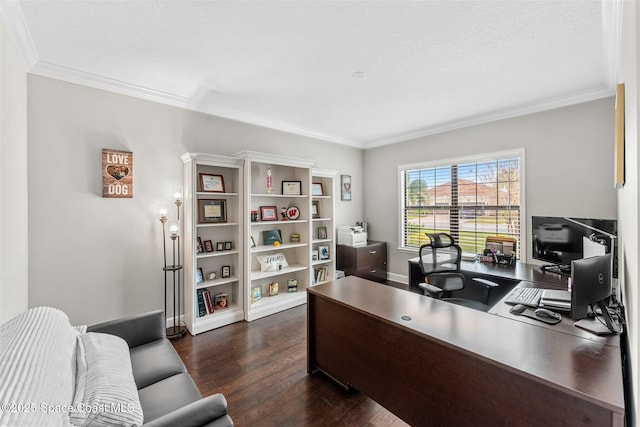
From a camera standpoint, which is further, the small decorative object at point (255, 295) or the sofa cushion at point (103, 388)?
the small decorative object at point (255, 295)

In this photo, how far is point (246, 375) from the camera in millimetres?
2271

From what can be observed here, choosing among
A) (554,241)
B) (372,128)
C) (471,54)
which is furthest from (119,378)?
(372,128)

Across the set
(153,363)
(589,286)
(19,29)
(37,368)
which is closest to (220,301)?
(153,363)

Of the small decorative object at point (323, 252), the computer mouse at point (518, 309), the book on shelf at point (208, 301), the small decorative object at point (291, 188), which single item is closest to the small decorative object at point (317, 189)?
the small decorative object at point (291, 188)

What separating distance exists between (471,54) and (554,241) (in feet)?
6.73

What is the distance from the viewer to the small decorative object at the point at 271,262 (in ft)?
12.2

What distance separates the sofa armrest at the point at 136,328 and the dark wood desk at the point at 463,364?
4.06 ft

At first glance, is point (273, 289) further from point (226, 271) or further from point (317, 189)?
point (317, 189)

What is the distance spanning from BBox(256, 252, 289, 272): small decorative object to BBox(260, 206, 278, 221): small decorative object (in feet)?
1.73

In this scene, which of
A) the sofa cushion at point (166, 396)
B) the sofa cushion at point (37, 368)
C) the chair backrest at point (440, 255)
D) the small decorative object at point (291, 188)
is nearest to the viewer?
the sofa cushion at point (37, 368)

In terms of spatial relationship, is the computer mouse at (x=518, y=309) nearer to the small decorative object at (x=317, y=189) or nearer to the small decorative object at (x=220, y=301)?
the small decorative object at (x=220, y=301)

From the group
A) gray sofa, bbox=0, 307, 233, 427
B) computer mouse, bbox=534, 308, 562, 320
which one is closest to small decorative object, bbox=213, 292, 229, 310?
gray sofa, bbox=0, 307, 233, 427

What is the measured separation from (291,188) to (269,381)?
250 cm

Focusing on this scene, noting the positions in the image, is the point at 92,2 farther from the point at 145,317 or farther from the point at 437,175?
the point at 437,175
